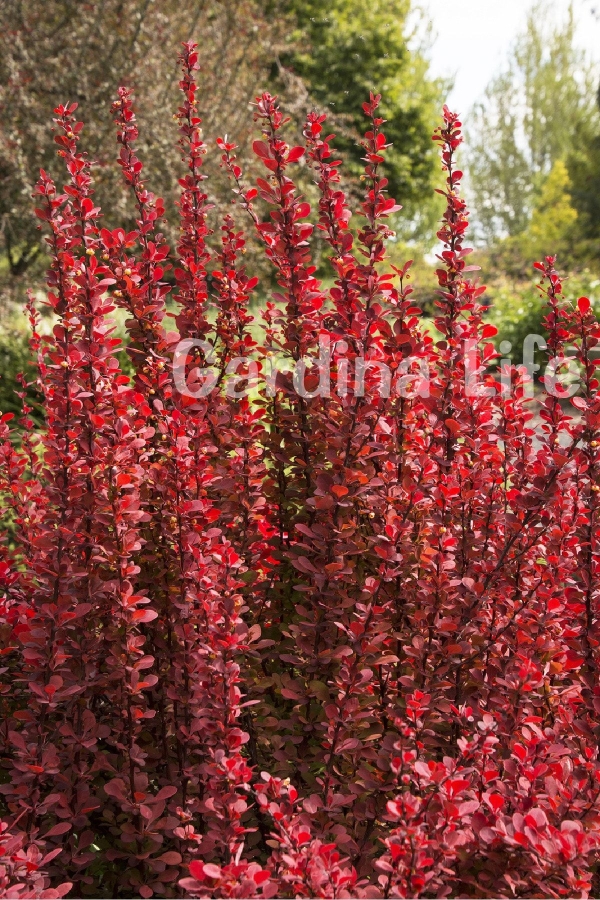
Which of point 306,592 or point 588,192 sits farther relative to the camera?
point 588,192

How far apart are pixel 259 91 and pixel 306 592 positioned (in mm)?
14106

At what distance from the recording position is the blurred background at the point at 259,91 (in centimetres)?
981

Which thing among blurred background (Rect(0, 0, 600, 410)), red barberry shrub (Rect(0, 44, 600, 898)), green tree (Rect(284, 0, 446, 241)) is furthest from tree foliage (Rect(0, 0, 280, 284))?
green tree (Rect(284, 0, 446, 241))

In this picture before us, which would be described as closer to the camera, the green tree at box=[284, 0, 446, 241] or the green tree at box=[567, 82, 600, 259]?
the green tree at box=[284, 0, 446, 241]

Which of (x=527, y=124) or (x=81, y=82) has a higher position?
(x=527, y=124)

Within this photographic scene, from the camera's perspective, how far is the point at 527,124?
121ft

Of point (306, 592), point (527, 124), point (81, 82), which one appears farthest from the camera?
point (527, 124)

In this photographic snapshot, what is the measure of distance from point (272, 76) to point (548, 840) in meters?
21.4

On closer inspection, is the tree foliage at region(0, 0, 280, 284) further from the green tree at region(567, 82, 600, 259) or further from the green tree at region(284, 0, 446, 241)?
the green tree at region(567, 82, 600, 259)

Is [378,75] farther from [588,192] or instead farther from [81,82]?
[81,82]

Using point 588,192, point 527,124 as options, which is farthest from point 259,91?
point 527,124

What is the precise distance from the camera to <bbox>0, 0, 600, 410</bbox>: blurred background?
981 cm

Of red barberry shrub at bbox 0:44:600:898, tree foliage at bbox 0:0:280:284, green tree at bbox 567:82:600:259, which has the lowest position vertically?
red barberry shrub at bbox 0:44:600:898

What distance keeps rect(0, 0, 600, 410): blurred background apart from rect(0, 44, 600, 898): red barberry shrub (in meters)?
0.76
